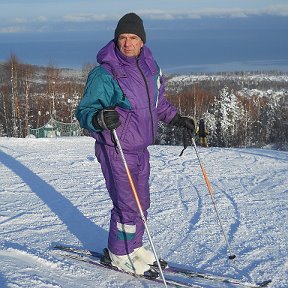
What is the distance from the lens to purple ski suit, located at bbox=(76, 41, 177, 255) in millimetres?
3268

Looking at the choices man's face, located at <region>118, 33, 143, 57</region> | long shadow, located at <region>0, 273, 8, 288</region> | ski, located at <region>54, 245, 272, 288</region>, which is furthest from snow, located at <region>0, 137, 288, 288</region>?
man's face, located at <region>118, 33, 143, 57</region>

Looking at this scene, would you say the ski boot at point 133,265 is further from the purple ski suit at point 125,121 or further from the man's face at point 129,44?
the man's face at point 129,44

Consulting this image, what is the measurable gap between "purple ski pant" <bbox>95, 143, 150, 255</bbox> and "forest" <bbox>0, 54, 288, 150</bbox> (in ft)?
49.6

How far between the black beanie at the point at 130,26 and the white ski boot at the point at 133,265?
165cm

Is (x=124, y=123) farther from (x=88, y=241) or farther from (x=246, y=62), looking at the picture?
(x=246, y=62)

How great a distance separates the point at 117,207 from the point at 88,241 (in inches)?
40.0

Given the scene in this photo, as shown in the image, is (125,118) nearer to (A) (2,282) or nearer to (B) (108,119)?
(B) (108,119)

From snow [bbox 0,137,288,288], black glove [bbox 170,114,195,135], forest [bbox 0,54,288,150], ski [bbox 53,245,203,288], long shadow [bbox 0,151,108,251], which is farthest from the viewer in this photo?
forest [bbox 0,54,288,150]

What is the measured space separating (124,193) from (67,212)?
6.82ft

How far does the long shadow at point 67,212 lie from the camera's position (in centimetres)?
448

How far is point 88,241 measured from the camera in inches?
174

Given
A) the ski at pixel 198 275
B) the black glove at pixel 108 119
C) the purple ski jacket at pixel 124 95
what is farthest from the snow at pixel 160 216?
the black glove at pixel 108 119

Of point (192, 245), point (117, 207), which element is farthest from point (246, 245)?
point (117, 207)

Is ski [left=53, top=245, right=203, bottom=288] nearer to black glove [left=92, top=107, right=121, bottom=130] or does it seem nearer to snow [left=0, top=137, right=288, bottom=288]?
snow [left=0, top=137, right=288, bottom=288]
